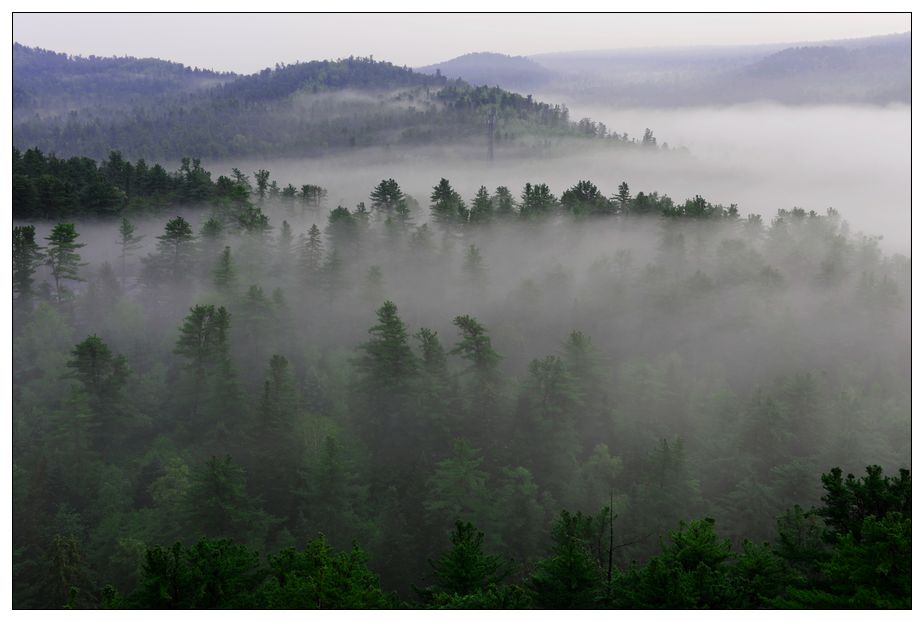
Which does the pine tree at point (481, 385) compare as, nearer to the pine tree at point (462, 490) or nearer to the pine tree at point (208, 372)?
the pine tree at point (462, 490)

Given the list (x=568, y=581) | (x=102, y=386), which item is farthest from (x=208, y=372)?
(x=568, y=581)

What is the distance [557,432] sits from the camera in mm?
52781

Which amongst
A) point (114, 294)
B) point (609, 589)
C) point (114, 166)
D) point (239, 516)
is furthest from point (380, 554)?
point (114, 166)

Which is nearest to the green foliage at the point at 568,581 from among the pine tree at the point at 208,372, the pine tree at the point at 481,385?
the pine tree at the point at 481,385

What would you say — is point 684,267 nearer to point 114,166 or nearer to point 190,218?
point 190,218

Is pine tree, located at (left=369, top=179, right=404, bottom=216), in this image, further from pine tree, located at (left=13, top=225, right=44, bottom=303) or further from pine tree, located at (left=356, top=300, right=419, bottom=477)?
pine tree, located at (left=13, top=225, right=44, bottom=303)

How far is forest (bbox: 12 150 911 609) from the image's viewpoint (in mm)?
22938

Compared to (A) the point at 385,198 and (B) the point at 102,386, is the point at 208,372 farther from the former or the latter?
(A) the point at 385,198

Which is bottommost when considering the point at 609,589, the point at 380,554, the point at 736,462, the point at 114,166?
the point at 380,554

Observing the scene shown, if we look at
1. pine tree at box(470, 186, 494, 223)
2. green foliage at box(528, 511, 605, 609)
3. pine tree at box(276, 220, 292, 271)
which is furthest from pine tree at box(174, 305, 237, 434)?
pine tree at box(470, 186, 494, 223)

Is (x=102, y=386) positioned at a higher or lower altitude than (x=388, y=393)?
higher

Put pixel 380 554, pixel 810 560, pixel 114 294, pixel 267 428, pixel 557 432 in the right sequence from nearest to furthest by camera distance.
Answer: pixel 810 560 < pixel 380 554 < pixel 267 428 < pixel 557 432 < pixel 114 294

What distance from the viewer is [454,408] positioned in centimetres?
5397

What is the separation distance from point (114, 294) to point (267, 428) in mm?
28266
